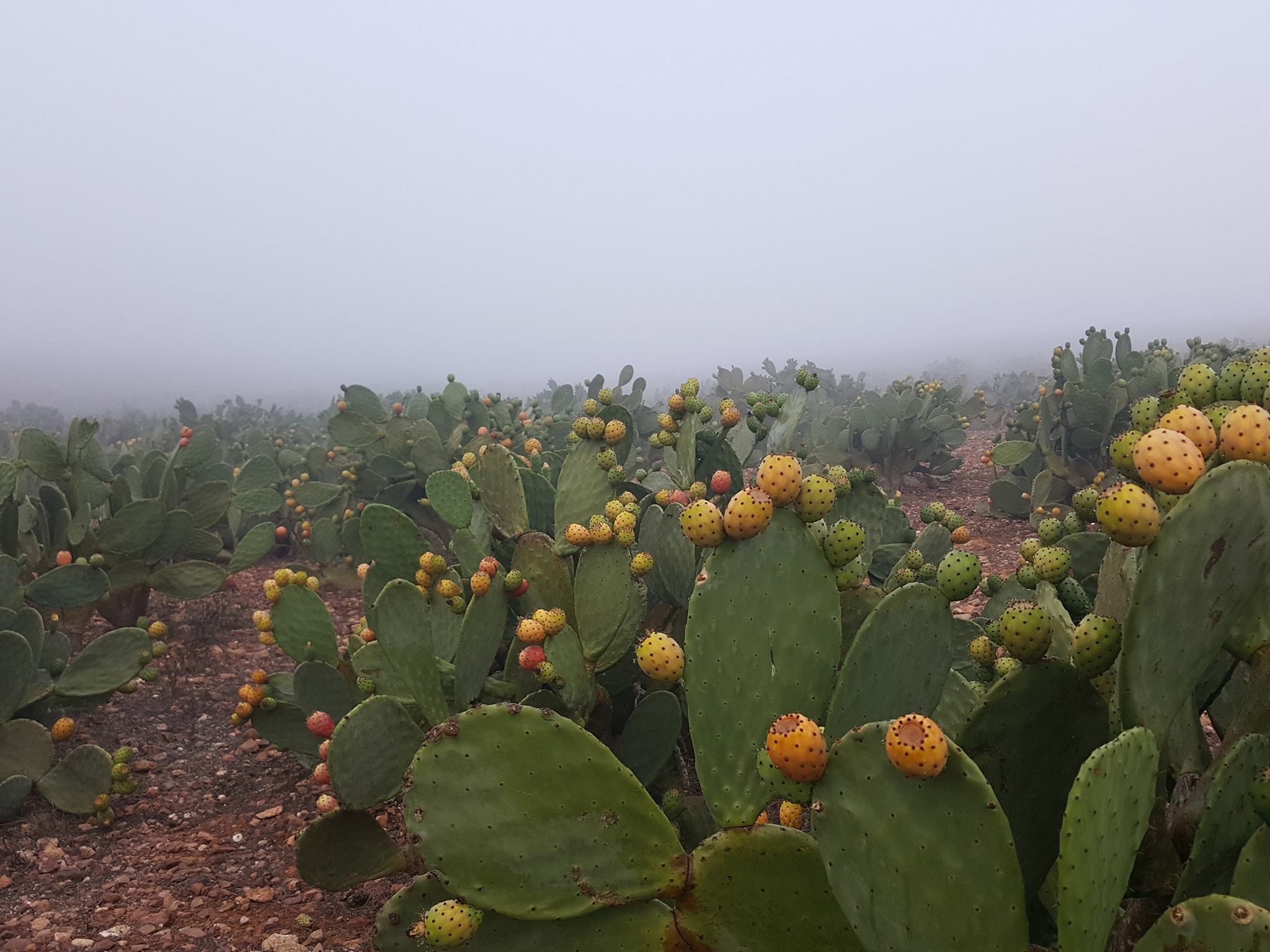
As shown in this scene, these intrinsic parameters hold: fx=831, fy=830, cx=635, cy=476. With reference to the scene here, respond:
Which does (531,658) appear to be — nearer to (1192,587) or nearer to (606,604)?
(606,604)

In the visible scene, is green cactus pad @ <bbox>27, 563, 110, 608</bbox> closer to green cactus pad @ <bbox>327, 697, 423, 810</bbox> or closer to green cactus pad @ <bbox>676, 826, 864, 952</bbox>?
green cactus pad @ <bbox>327, 697, 423, 810</bbox>

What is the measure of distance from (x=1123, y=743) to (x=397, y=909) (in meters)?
1.40

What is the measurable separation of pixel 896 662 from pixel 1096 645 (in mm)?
323

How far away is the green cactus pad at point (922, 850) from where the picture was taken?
3.11 ft

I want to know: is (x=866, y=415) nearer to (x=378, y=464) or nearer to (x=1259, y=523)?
(x=378, y=464)

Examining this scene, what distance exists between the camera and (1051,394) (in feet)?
18.5

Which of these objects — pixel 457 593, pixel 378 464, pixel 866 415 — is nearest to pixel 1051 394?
pixel 866 415

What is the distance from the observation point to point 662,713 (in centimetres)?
207

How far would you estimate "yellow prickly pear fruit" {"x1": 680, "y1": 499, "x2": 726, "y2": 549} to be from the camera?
143 centimetres

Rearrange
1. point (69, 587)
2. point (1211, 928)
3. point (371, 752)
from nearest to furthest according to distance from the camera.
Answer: point (1211, 928)
point (371, 752)
point (69, 587)

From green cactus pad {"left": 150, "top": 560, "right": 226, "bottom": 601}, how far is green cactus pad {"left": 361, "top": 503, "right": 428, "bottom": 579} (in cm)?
171

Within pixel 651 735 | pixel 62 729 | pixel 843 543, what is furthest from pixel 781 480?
pixel 62 729

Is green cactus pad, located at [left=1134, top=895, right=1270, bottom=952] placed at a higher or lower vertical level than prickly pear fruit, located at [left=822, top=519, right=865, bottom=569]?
lower

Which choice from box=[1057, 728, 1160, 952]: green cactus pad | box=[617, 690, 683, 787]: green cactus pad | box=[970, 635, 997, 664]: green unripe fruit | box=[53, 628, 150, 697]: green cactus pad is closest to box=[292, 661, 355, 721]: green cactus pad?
box=[617, 690, 683, 787]: green cactus pad
